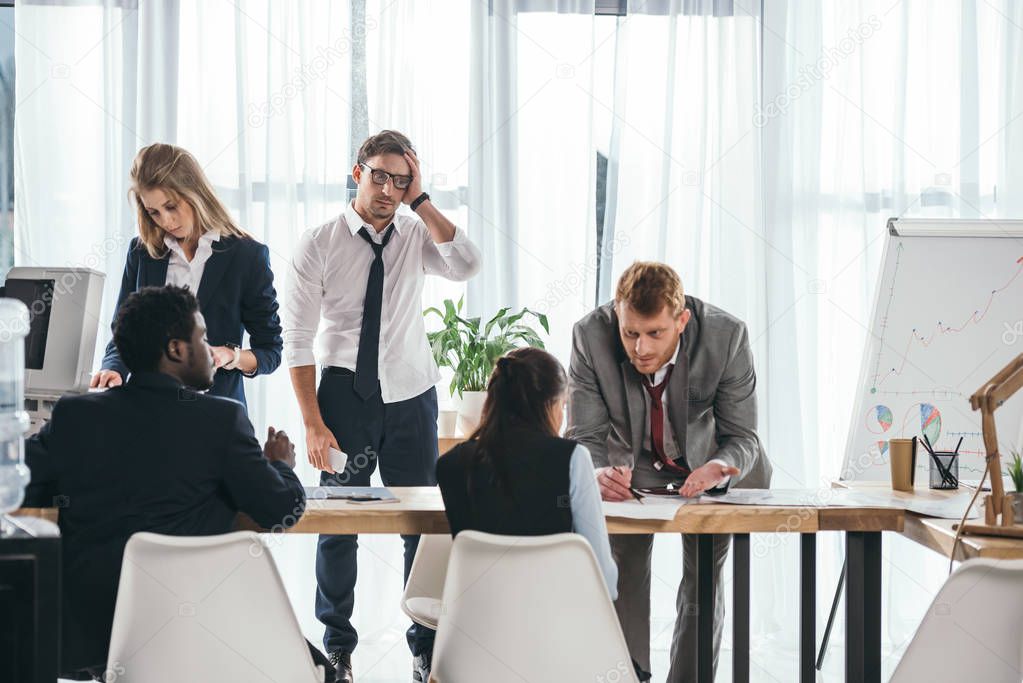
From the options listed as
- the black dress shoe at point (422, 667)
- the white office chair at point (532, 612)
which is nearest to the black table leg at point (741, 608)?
the white office chair at point (532, 612)

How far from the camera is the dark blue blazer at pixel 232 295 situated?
2807mm

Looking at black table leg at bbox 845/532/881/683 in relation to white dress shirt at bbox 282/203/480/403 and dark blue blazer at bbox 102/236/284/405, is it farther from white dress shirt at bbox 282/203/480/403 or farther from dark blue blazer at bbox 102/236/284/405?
dark blue blazer at bbox 102/236/284/405

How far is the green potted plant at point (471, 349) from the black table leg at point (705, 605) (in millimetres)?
1332

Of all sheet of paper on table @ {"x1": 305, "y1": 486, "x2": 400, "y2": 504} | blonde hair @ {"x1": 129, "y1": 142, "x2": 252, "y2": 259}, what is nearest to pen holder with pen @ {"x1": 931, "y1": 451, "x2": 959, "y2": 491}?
sheet of paper on table @ {"x1": 305, "y1": 486, "x2": 400, "y2": 504}

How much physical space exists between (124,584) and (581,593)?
78 cm

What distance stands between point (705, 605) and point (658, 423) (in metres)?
0.48

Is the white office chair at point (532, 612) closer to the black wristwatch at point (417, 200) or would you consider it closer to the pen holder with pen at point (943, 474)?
the pen holder with pen at point (943, 474)

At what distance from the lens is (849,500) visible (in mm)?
2299

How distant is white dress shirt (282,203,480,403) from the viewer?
303cm

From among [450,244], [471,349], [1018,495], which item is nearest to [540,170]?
[471,349]

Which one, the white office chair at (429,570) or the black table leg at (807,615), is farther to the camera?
the white office chair at (429,570)

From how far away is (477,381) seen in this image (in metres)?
3.67

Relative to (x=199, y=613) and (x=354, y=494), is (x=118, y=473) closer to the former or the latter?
(x=199, y=613)

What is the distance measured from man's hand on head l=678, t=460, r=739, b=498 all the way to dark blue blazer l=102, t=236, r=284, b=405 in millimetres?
1251
